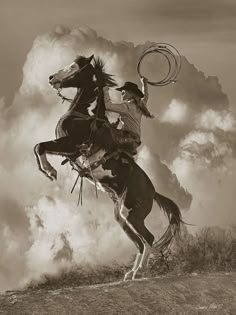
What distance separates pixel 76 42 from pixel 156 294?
13.4ft

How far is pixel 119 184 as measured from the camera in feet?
33.5

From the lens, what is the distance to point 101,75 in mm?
10141

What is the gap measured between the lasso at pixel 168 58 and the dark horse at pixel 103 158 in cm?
104

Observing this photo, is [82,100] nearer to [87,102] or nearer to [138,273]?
[87,102]

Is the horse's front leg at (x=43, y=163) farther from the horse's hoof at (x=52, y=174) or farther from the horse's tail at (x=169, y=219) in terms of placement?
the horse's tail at (x=169, y=219)

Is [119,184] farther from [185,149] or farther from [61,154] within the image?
[185,149]

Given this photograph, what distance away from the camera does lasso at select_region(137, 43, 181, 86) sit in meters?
11.0

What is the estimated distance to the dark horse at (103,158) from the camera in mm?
9945

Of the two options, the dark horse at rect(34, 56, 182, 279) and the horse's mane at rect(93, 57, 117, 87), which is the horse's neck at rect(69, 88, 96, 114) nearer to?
the dark horse at rect(34, 56, 182, 279)

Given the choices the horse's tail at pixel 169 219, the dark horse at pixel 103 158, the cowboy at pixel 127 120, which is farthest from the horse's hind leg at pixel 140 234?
the cowboy at pixel 127 120

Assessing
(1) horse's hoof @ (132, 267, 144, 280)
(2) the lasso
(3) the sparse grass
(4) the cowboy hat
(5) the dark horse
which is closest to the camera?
(5) the dark horse

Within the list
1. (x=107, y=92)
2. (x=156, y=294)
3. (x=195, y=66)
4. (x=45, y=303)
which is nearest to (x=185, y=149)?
(x=195, y=66)

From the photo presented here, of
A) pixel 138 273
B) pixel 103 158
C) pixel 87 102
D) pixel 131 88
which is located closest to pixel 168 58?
pixel 131 88

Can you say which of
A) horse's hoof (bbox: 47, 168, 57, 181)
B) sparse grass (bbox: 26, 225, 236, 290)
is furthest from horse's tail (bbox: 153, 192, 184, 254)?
horse's hoof (bbox: 47, 168, 57, 181)
